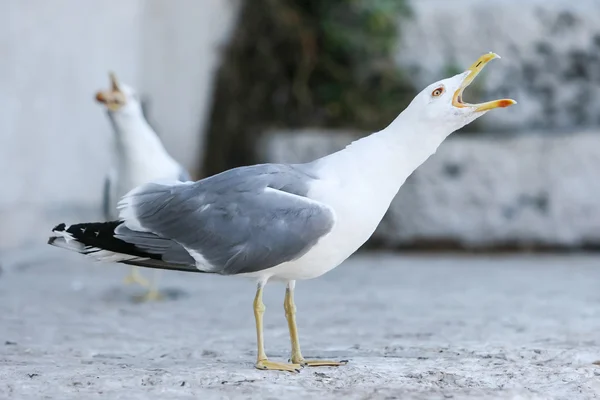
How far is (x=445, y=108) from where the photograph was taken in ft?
5.32

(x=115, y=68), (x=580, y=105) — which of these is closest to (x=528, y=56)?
(x=580, y=105)

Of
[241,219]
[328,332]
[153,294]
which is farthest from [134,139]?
[241,219]

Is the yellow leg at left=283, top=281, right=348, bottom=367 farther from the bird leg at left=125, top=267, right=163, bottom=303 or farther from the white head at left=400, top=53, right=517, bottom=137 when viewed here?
the bird leg at left=125, top=267, right=163, bottom=303

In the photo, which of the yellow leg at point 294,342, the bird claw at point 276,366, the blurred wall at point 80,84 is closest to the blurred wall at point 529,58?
the blurred wall at point 80,84

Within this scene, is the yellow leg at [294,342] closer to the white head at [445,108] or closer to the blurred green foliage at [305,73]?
the white head at [445,108]

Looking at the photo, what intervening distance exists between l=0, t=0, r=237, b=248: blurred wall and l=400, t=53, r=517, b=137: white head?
230 centimetres

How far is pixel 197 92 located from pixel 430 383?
11.2 ft

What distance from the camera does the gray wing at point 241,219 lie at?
5.03 feet

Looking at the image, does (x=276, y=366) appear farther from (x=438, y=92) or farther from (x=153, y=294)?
(x=153, y=294)

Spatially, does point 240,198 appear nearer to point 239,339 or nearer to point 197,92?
point 239,339

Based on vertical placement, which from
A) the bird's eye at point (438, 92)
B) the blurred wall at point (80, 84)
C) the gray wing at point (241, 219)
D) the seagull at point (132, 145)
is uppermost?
the blurred wall at point (80, 84)

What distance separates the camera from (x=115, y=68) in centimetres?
432

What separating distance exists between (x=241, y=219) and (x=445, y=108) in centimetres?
42

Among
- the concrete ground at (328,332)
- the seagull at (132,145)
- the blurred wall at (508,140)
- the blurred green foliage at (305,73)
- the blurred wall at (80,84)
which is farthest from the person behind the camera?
the blurred green foliage at (305,73)
